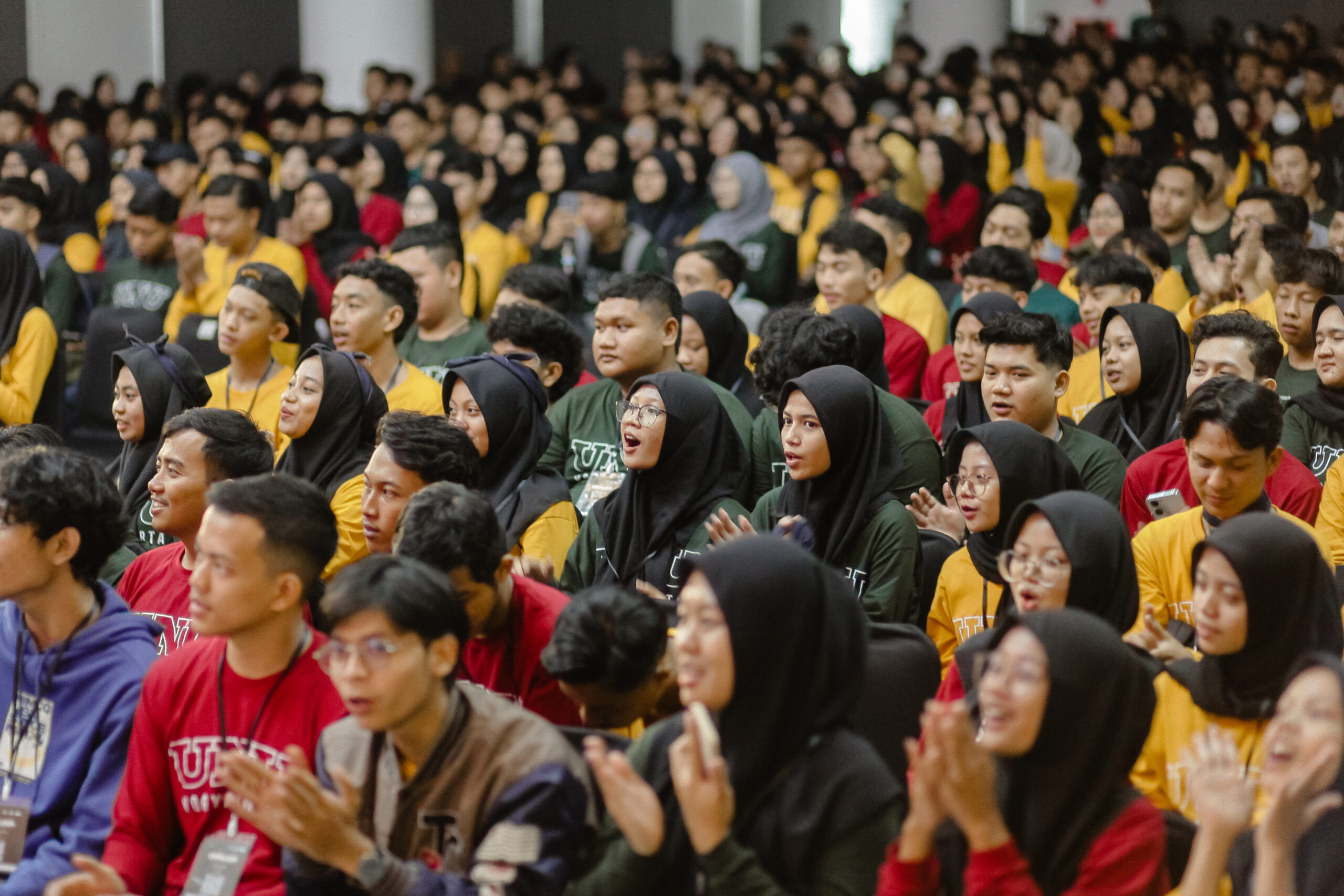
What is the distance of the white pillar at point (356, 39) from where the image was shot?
13023 millimetres

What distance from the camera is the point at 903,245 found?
7.32m

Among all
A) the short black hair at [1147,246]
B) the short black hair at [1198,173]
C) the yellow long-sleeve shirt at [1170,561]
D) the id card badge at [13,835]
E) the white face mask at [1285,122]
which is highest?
the white face mask at [1285,122]

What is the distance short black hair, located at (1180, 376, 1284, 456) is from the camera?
376 centimetres

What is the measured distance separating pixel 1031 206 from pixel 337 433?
165 inches

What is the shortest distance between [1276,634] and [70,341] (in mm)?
6057

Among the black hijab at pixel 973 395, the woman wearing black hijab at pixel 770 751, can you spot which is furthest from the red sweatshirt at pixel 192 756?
the black hijab at pixel 973 395

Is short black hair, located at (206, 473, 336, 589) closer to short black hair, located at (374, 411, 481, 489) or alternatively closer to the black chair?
short black hair, located at (374, 411, 481, 489)

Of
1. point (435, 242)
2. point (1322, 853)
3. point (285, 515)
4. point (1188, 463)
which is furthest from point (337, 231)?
point (1322, 853)

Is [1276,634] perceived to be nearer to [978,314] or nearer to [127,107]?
[978,314]

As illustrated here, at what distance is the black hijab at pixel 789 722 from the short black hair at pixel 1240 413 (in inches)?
67.5

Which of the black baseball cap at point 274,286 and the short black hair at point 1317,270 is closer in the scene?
the short black hair at point 1317,270

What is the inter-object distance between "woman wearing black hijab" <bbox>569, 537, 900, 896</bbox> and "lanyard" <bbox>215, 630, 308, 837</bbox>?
2.32 feet

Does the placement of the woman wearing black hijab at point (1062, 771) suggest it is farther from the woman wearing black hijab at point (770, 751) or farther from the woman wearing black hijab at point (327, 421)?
the woman wearing black hijab at point (327, 421)

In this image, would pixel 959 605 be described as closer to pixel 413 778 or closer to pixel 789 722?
pixel 789 722
